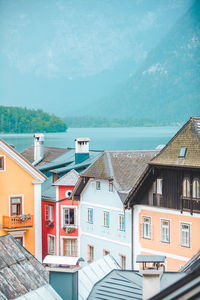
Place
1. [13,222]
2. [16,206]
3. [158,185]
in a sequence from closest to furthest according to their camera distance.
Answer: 1. [158,185]
2. [13,222]
3. [16,206]

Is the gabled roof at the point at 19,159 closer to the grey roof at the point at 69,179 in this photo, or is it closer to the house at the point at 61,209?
the grey roof at the point at 69,179

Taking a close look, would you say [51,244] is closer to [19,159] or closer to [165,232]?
[19,159]

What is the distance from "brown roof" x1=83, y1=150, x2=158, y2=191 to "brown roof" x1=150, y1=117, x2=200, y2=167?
18.2 ft

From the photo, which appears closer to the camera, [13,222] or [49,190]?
[13,222]

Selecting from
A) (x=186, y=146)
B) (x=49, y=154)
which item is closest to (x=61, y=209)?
(x=49, y=154)

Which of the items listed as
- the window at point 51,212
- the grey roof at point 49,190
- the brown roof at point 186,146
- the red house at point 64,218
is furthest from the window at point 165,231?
the window at point 51,212

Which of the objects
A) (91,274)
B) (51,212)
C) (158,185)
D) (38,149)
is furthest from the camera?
(38,149)

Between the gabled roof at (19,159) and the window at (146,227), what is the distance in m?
8.41

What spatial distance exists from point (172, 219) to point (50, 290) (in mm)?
19973

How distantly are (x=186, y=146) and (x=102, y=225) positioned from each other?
33.4 feet

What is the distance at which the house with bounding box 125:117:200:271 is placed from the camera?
30422mm

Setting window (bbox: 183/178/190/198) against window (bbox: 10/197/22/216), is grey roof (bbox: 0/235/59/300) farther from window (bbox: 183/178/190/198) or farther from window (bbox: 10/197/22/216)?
window (bbox: 10/197/22/216)

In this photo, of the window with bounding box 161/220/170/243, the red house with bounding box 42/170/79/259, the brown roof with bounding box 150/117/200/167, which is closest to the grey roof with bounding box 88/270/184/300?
the brown roof with bounding box 150/117/200/167

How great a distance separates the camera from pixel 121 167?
125 feet
